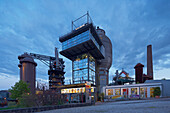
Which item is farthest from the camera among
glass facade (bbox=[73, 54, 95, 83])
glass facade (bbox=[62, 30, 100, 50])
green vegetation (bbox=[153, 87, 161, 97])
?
glass facade (bbox=[73, 54, 95, 83])

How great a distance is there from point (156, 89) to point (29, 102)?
115 feet

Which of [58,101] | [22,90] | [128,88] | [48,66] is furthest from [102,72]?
[58,101]

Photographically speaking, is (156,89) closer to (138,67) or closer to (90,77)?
(138,67)

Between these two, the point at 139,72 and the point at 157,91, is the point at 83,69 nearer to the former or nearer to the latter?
the point at 139,72

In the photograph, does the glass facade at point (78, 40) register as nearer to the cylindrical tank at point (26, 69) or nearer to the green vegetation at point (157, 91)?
the cylindrical tank at point (26, 69)

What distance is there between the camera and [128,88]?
42.5 meters

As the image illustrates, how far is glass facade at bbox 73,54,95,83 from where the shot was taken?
73.0 metres

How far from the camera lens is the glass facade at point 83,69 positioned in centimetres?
7300

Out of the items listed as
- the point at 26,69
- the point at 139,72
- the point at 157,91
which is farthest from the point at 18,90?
the point at 139,72

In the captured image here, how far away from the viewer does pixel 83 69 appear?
7469 centimetres

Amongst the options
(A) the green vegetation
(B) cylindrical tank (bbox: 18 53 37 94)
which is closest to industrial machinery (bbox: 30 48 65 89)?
(B) cylindrical tank (bbox: 18 53 37 94)

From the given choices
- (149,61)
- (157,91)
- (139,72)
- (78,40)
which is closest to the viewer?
(157,91)

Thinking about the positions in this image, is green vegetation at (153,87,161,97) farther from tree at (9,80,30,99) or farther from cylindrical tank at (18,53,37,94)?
cylindrical tank at (18,53,37,94)

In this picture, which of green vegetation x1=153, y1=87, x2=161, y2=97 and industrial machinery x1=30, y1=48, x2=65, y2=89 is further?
industrial machinery x1=30, y1=48, x2=65, y2=89
